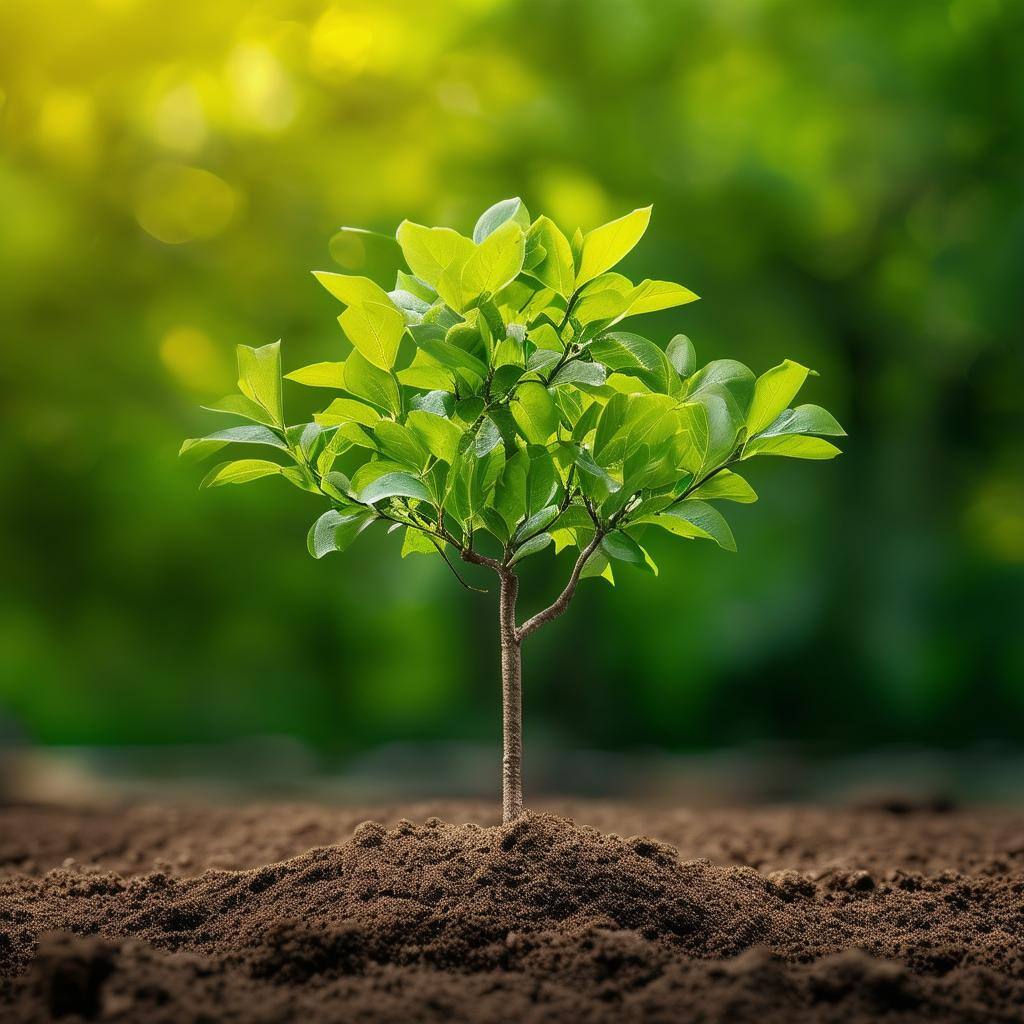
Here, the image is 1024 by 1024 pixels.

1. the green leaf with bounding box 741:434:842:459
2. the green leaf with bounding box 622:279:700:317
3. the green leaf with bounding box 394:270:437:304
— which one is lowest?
the green leaf with bounding box 741:434:842:459

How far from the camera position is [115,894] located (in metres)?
1.68

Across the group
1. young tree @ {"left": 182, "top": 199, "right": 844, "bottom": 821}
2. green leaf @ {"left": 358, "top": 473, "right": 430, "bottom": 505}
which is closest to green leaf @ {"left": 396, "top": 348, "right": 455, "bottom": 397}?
young tree @ {"left": 182, "top": 199, "right": 844, "bottom": 821}

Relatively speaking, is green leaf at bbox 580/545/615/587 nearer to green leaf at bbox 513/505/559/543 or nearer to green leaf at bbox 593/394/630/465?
green leaf at bbox 513/505/559/543

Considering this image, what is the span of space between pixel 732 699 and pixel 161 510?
6.69 feet

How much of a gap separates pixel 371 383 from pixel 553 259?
0.92ft

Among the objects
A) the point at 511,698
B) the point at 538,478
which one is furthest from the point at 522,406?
the point at 511,698

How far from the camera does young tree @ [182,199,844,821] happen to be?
4.25ft

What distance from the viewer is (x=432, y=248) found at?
1.29m

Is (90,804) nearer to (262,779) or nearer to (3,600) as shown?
(262,779)

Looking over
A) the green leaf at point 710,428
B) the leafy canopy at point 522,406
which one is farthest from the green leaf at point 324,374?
the green leaf at point 710,428

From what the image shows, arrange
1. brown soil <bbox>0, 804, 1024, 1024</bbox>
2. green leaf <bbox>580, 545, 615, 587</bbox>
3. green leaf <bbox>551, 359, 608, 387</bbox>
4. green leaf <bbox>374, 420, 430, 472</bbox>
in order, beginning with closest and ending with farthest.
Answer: brown soil <bbox>0, 804, 1024, 1024</bbox>, green leaf <bbox>551, 359, 608, 387</bbox>, green leaf <bbox>374, 420, 430, 472</bbox>, green leaf <bbox>580, 545, 615, 587</bbox>

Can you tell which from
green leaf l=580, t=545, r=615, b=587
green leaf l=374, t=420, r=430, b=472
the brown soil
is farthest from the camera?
green leaf l=580, t=545, r=615, b=587

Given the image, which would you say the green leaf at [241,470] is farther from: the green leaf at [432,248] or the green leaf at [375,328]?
the green leaf at [432,248]

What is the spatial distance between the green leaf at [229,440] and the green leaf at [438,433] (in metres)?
0.19
